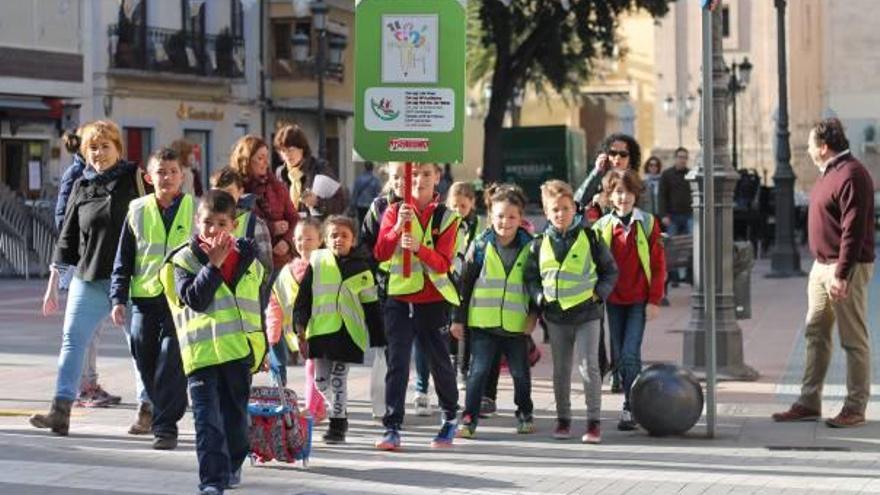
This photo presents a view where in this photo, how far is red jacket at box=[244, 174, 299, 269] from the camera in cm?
1180

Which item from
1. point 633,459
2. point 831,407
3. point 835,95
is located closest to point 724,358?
point 831,407

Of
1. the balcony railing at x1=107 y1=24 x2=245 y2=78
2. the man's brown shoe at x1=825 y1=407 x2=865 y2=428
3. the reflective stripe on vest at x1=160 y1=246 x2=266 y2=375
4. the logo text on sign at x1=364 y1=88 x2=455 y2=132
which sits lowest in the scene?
the man's brown shoe at x1=825 y1=407 x2=865 y2=428

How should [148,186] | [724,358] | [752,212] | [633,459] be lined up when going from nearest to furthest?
[633,459], [148,186], [724,358], [752,212]

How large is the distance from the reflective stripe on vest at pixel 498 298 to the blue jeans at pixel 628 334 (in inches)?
38.6

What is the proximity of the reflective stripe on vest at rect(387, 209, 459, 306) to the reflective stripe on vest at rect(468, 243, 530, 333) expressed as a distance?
264mm

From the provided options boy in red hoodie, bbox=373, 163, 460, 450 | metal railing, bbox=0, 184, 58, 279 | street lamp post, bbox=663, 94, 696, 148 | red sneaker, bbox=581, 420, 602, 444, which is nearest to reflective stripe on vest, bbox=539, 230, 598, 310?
boy in red hoodie, bbox=373, 163, 460, 450

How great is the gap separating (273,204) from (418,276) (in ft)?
5.93

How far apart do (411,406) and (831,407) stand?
2888mm

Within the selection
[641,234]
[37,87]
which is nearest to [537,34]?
[37,87]

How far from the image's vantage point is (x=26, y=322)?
19391mm

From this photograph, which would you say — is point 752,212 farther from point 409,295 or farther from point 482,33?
point 409,295

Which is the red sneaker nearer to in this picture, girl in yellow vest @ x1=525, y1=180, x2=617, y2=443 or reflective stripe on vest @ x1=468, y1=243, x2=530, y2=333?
girl in yellow vest @ x1=525, y1=180, x2=617, y2=443

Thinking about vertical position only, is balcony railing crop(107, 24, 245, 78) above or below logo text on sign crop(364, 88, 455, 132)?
above

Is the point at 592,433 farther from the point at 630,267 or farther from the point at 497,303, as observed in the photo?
the point at 630,267
